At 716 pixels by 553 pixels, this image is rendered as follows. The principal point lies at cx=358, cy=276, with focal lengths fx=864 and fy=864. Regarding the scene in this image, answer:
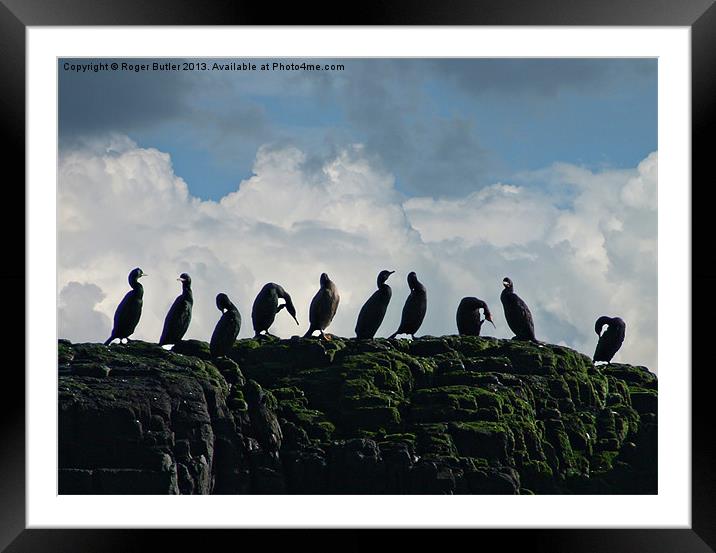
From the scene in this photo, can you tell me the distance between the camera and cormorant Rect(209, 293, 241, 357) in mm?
8039

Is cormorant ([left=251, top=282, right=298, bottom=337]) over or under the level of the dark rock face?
over

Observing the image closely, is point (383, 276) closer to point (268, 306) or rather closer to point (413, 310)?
point (413, 310)

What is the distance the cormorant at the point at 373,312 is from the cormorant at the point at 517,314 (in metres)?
1.11

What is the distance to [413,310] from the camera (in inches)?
329

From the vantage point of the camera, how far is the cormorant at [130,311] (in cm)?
777

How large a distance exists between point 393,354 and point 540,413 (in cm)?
153

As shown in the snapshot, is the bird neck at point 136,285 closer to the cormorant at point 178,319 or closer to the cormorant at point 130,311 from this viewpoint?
the cormorant at point 130,311

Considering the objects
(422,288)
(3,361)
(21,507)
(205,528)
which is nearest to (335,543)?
(205,528)

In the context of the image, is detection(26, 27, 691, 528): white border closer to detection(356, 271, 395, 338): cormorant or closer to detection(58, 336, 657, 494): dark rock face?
detection(58, 336, 657, 494): dark rock face

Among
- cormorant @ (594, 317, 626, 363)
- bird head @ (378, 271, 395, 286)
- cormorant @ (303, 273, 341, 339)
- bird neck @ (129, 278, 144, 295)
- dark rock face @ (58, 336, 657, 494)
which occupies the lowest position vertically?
dark rock face @ (58, 336, 657, 494)

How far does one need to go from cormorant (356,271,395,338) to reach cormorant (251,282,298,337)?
63 centimetres

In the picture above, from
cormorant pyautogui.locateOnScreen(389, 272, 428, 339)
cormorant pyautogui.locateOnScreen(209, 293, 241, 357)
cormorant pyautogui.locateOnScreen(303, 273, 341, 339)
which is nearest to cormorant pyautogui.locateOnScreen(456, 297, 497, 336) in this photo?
cormorant pyautogui.locateOnScreen(389, 272, 428, 339)

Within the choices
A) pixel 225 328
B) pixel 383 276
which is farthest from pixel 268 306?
pixel 383 276
